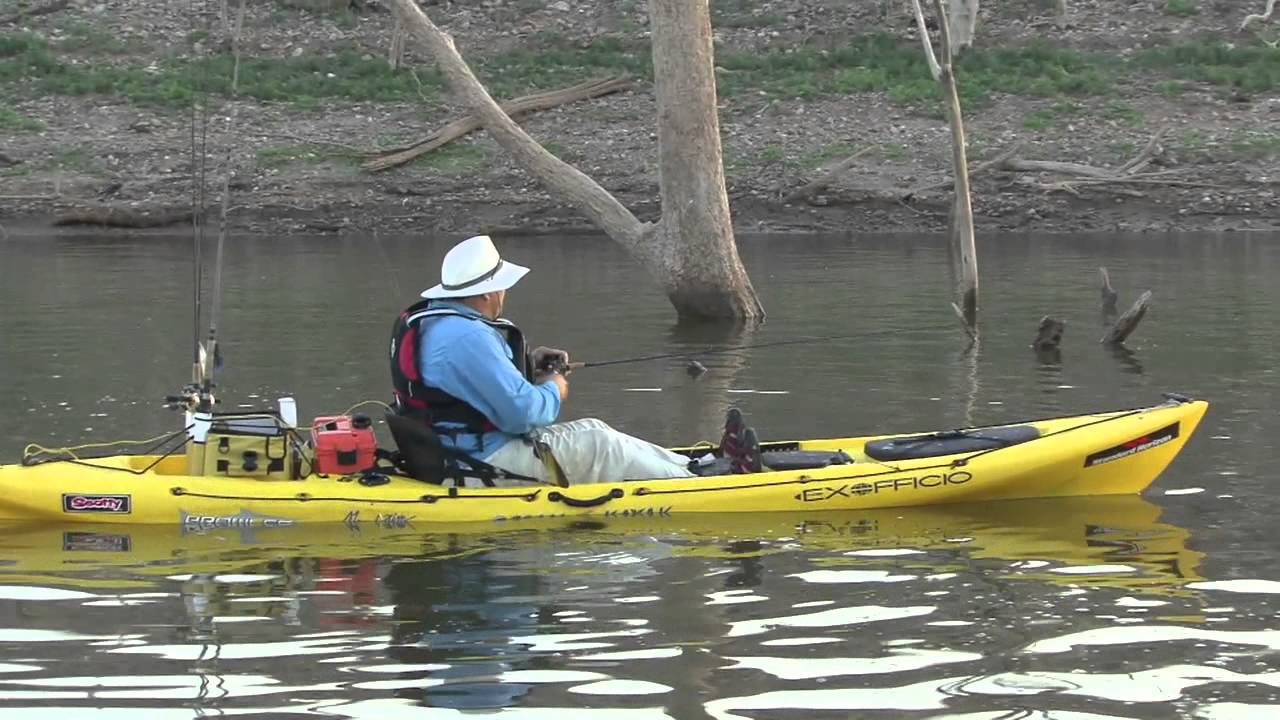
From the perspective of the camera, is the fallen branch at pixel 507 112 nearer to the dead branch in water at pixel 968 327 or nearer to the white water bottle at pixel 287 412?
the dead branch in water at pixel 968 327

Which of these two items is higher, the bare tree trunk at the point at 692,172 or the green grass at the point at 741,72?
the green grass at the point at 741,72

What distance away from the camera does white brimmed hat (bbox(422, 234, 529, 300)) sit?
30.1 ft

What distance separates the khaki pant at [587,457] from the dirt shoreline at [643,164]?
16.4 metres

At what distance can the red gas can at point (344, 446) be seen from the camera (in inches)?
379

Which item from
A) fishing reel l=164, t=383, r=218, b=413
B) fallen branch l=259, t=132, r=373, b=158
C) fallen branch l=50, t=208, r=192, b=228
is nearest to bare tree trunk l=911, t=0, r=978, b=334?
fishing reel l=164, t=383, r=218, b=413

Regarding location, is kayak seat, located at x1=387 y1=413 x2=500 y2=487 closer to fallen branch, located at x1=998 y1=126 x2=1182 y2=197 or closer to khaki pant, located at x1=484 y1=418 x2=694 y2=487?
khaki pant, located at x1=484 y1=418 x2=694 y2=487

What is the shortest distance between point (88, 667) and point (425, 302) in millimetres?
2817

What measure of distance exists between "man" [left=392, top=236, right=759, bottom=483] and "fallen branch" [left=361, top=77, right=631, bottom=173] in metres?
18.3

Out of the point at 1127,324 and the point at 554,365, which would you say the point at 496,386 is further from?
the point at 1127,324

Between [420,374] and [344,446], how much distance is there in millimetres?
577

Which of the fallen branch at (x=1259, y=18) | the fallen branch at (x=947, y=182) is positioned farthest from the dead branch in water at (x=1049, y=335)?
the fallen branch at (x=1259, y=18)

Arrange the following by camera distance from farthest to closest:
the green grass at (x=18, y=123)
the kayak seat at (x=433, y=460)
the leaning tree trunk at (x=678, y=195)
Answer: the green grass at (x=18, y=123) < the leaning tree trunk at (x=678, y=195) < the kayak seat at (x=433, y=460)

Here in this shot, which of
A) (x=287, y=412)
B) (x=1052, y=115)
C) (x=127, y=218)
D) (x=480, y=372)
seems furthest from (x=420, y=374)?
(x=1052, y=115)

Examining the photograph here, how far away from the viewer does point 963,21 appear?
30453mm
